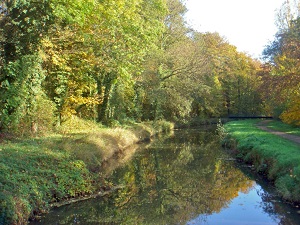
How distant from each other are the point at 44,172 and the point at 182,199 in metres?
4.98

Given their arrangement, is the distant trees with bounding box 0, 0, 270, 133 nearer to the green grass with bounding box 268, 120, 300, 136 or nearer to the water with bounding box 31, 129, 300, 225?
the water with bounding box 31, 129, 300, 225

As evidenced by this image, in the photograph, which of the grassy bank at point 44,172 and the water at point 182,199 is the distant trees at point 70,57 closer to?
the grassy bank at point 44,172

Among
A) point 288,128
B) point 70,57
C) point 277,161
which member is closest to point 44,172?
point 277,161

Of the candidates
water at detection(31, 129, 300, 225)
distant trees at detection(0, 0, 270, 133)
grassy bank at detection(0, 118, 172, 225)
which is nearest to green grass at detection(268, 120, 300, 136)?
water at detection(31, 129, 300, 225)

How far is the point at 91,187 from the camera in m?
12.2

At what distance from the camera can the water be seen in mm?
10062

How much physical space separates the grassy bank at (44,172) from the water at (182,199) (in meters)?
0.59

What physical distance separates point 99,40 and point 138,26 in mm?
2204

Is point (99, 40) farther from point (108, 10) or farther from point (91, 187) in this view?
point (91, 187)

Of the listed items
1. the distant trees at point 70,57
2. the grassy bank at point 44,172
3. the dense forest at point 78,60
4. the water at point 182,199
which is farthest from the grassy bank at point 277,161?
the distant trees at point 70,57

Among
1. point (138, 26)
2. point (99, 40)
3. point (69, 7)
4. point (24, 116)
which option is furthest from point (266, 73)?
point (24, 116)

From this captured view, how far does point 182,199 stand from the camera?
1208 cm

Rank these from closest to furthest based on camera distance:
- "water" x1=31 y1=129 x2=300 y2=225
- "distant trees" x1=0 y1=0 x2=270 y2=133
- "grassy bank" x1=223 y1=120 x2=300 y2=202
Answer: "water" x1=31 y1=129 x2=300 y2=225
"grassy bank" x1=223 y1=120 x2=300 y2=202
"distant trees" x1=0 y1=0 x2=270 y2=133

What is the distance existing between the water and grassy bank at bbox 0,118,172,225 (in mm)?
594
